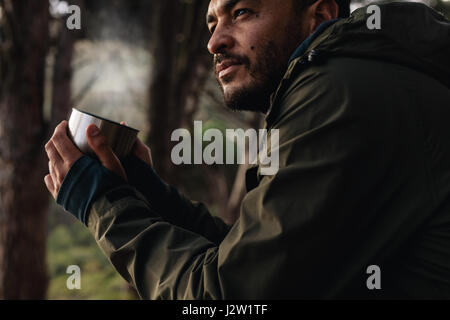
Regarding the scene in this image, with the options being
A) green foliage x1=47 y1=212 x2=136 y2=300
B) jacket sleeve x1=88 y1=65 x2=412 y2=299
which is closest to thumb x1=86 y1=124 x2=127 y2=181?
→ jacket sleeve x1=88 y1=65 x2=412 y2=299

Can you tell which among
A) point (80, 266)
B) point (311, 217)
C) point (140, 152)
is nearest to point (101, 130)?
point (140, 152)

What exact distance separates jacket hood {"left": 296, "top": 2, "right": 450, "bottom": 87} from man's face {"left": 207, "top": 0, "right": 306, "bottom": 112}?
0.32m

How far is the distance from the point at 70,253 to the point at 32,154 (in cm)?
1054

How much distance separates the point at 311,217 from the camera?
967 millimetres

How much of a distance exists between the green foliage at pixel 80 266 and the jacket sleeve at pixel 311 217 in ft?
21.9

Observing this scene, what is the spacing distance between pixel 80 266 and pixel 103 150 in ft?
37.4

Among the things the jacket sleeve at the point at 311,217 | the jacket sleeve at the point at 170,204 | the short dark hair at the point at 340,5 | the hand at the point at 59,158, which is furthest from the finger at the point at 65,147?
the short dark hair at the point at 340,5

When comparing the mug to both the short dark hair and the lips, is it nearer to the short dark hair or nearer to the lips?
the lips

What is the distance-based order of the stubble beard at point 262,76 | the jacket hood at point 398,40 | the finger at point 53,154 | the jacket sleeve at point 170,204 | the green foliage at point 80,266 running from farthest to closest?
the green foliage at point 80,266 → the jacket sleeve at point 170,204 → the stubble beard at point 262,76 → the finger at point 53,154 → the jacket hood at point 398,40

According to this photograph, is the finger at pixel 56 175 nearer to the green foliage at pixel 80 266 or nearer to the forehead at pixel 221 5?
the forehead at pixel 221 5

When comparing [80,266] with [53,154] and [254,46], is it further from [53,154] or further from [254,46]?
[254,46]

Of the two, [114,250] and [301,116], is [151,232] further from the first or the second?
[301,116]

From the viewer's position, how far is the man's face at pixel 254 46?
1.54m

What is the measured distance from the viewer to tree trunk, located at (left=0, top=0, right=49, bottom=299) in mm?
3373
